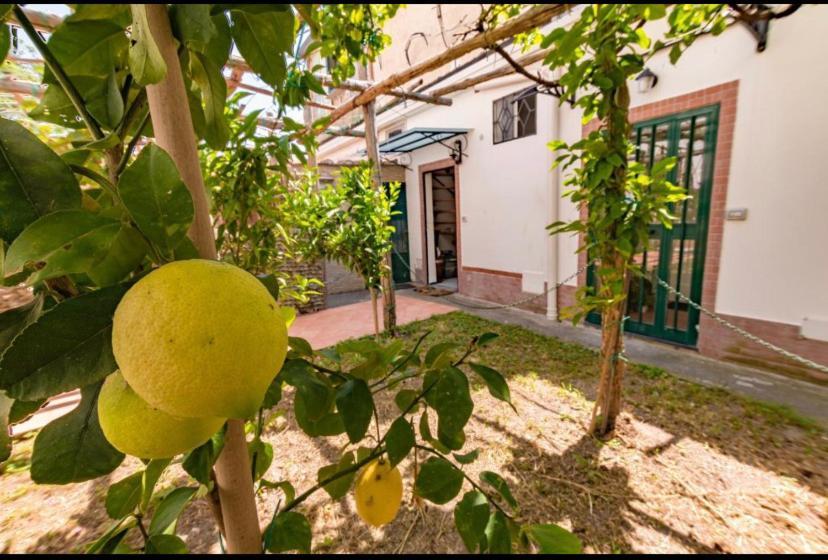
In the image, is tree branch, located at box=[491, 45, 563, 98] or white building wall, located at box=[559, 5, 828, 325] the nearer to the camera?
tree branch, located at box=[491, 45, 563, 98]

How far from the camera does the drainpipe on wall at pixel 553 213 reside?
539cm

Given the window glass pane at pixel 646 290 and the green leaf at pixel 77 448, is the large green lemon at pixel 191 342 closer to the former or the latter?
the green leaf at pixel 77 448

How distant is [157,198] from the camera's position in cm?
37

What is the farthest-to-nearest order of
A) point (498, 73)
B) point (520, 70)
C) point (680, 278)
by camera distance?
point (498, 73) < point (680, 278) < point (520, 70)

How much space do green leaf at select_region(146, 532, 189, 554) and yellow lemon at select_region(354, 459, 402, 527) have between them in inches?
14.5

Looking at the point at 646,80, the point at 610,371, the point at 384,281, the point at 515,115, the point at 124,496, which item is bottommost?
the point at 610,371

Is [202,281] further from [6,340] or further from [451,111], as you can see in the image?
[451,111]

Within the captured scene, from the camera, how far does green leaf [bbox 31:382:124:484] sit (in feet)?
1.43

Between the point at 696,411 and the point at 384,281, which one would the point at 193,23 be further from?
the point at 384,281

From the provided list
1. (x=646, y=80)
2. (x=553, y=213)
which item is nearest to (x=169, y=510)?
(x=646, y=80)

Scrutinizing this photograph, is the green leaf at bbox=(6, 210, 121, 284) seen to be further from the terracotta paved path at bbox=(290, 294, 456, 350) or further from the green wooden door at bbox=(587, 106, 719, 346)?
the terracotta paved path at bbox=(290, 294, 456, 350)

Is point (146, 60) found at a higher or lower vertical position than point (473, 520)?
higher

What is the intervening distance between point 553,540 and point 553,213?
5.54 metres

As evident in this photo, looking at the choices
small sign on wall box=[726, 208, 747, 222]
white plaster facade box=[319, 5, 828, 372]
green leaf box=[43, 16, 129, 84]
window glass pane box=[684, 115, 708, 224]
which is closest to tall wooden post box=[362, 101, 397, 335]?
white plaster facade box=[319, 5, 828, 372]
